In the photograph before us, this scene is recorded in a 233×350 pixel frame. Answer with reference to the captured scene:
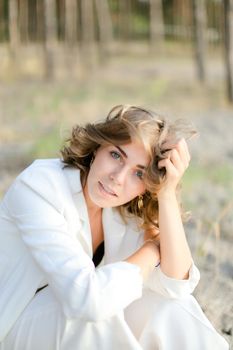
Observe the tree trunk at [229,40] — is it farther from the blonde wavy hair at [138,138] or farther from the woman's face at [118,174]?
the woman's face at [118,174]

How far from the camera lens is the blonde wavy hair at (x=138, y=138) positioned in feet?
7.07

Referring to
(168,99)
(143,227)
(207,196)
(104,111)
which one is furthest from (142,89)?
(143,227)

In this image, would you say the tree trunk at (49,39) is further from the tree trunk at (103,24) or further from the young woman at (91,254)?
the young woman at (91,254)

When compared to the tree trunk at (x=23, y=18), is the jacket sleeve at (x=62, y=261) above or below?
A: above

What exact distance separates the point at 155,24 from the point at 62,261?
1452 cm

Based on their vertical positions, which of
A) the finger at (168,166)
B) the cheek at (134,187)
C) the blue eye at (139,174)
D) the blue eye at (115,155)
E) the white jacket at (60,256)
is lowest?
the white jacket at (60,256)

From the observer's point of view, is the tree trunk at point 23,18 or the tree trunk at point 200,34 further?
the tree trunk at point 23,18

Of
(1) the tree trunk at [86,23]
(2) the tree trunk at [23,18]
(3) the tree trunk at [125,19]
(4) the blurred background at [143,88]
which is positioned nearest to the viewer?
(4) the blurred background at [143,88]

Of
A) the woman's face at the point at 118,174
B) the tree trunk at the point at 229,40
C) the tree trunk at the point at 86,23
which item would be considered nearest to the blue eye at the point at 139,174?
the woman's face at the point at 118,174

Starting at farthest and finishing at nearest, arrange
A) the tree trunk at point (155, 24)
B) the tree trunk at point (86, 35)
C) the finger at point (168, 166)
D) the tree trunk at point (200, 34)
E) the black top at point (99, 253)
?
the tree trunk at point (155, 24) → the tree trunk at point (86, 35) → the tree trunk at point (200, 34) → the black top at point (99, 253) → the finger at point (168, 166)

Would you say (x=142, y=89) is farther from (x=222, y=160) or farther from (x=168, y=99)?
(x=222, y=160)

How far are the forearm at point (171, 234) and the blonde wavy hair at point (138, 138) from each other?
5cm

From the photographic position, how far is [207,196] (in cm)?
515

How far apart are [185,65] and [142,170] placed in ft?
42.5
